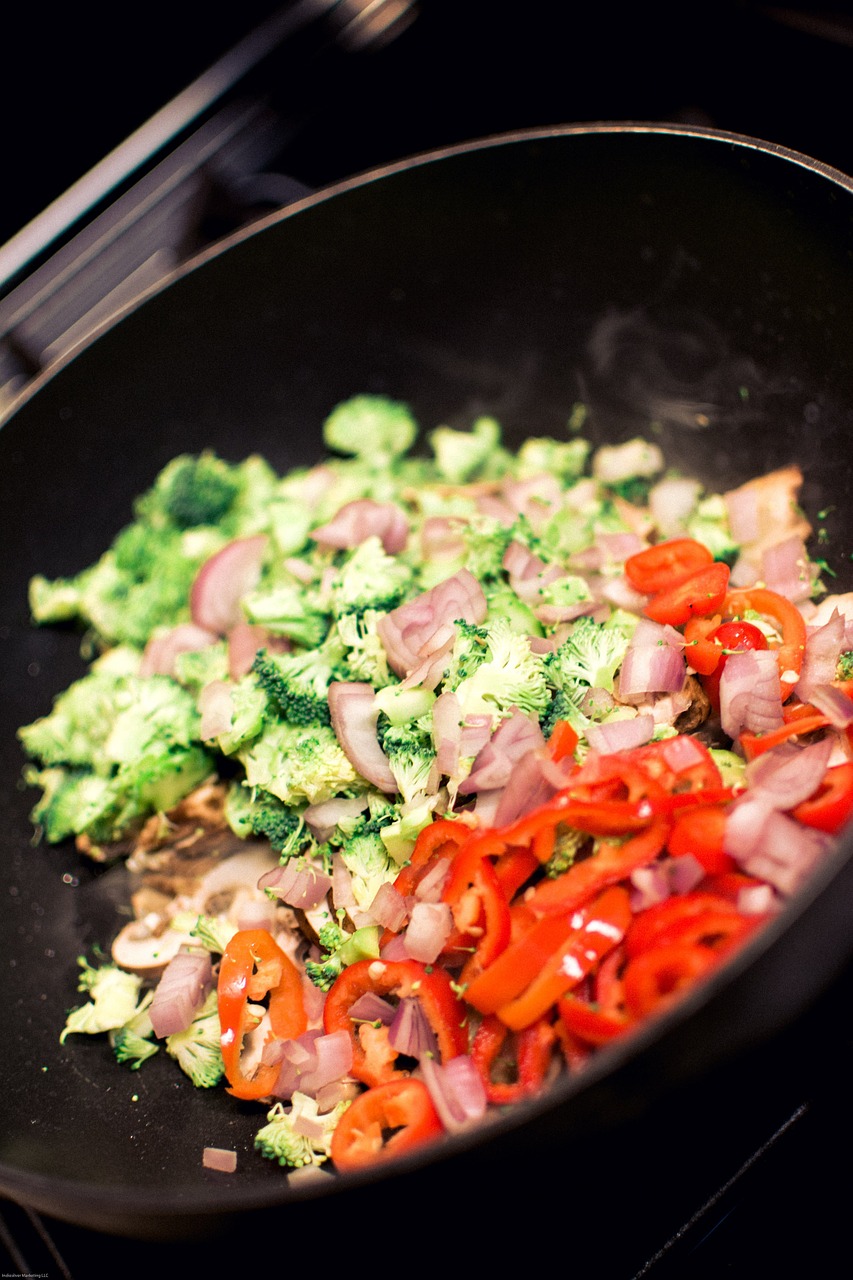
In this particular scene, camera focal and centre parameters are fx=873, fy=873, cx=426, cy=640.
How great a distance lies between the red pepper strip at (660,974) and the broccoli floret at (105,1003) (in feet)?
4.01

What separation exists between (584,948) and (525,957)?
101mm

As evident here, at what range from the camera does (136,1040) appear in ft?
6.23

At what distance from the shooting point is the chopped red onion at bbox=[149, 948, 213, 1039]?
1.83 metres

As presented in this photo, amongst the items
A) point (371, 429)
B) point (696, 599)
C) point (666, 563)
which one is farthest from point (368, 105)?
point (696, 599)

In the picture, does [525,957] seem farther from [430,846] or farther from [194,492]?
[194,492]

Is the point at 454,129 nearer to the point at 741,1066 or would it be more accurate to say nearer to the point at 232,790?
the point at 232,790

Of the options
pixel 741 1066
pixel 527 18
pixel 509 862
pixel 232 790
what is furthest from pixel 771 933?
pixel 527 18

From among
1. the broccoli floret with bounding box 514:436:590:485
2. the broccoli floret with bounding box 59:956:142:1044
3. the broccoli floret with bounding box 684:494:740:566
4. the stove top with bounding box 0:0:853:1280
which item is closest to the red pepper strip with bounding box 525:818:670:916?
the broccoli floret with bounding box 684:494:740:566

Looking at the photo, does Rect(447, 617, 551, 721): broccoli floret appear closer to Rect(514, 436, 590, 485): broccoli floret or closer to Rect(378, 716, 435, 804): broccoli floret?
Rect(378, 716, 435, 804): broccoli floret

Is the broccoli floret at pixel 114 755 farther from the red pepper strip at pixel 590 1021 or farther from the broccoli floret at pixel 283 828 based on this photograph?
the red pepper strip at pixel 590 1021

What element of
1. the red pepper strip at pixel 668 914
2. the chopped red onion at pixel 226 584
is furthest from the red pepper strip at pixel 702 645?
the chopped red onion at pixel 226 584

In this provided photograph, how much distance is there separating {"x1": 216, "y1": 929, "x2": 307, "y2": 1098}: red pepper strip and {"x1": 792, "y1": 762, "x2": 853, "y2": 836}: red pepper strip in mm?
1050

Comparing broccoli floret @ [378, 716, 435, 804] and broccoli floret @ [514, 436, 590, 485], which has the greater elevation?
broccoli floret @ [514, 436, 590, 485]

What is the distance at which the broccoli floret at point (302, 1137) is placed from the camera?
1631mm
